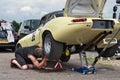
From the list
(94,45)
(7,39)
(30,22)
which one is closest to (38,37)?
(94,45)

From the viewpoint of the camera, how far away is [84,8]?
483 inches

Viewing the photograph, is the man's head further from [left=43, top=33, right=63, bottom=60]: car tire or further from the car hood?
the car hood

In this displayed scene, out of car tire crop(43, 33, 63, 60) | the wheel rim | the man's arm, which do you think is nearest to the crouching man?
the man's arm

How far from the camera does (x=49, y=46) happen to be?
39.0 feet

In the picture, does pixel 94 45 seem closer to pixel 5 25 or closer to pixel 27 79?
pixel 27 79

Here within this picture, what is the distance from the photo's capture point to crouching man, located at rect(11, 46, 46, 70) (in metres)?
12.1

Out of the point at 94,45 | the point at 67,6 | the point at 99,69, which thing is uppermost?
the point at 67,6

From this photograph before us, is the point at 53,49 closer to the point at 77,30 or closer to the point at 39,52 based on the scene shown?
the point at 39,52

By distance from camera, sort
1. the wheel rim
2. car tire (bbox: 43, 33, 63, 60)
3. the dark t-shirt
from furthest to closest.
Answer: the dark t-shirt < the wheel rim < car tire (bbox: 43, 33, 63, 60)

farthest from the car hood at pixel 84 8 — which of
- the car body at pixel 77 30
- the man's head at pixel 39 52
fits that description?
the man's head at pixel 39 52

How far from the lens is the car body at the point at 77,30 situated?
11109mm

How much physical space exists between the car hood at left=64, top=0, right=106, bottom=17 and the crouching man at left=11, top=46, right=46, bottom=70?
148 centimetres

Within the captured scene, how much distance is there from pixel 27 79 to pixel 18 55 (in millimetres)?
2494

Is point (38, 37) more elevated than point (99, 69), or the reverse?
point (38, 37)
